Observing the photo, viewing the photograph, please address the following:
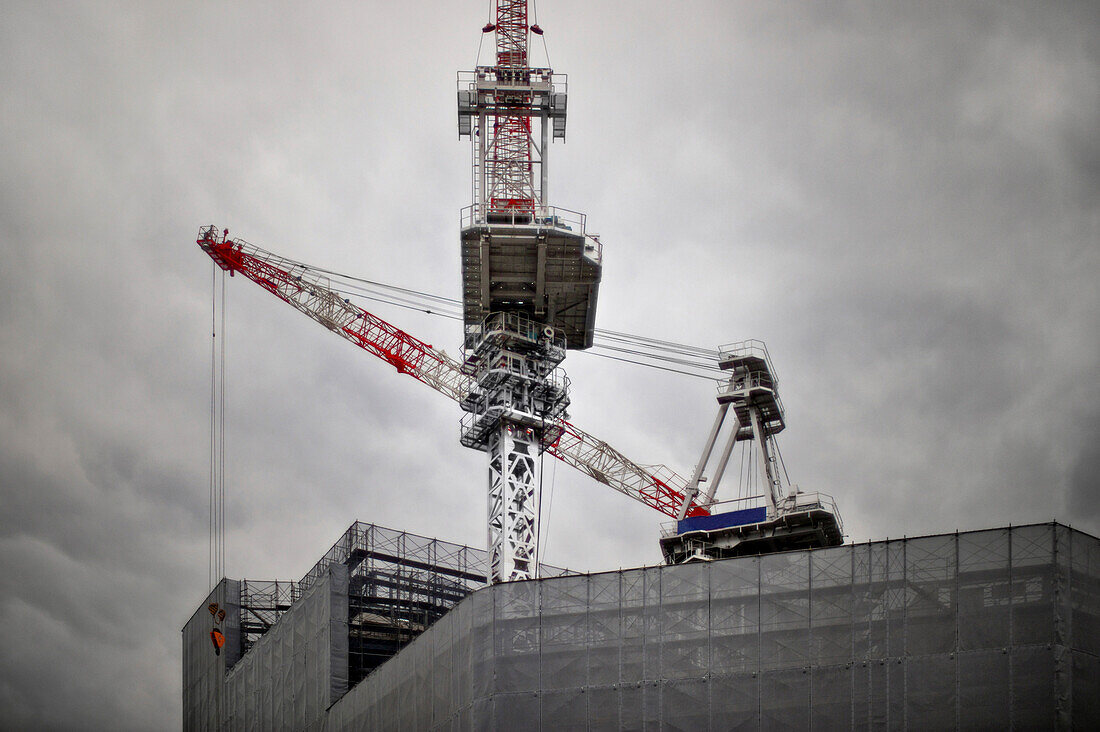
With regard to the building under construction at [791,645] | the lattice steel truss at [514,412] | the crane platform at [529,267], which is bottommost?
the building under construction at [791,645]

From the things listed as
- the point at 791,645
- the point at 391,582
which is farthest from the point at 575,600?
the point at 391,582

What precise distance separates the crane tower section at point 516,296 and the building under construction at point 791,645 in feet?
27.8

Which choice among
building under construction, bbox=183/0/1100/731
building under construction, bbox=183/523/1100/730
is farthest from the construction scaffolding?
building under construction, bbox=183/523/1100/730

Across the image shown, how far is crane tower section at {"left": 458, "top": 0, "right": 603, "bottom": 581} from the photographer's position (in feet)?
262

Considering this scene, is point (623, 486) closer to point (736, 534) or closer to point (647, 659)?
point (736, 534)

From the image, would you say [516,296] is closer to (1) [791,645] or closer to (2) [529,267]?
(2) [529,267]

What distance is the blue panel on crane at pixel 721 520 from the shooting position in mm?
80500

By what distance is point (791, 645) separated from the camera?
2459 inches

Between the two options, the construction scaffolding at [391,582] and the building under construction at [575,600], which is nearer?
the building under construction at [575,600]

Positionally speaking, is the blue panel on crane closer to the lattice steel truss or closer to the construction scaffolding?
the lattice steel truss

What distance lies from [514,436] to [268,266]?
3624 cm

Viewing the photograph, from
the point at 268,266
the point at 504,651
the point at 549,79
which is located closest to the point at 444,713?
the point at 504,651

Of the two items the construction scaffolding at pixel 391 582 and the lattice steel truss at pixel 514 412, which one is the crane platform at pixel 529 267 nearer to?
the lattice steel truss at pixel 514 412

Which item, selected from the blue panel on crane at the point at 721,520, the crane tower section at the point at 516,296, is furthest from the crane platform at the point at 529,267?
the blue panel on crane at the point at 721,520
